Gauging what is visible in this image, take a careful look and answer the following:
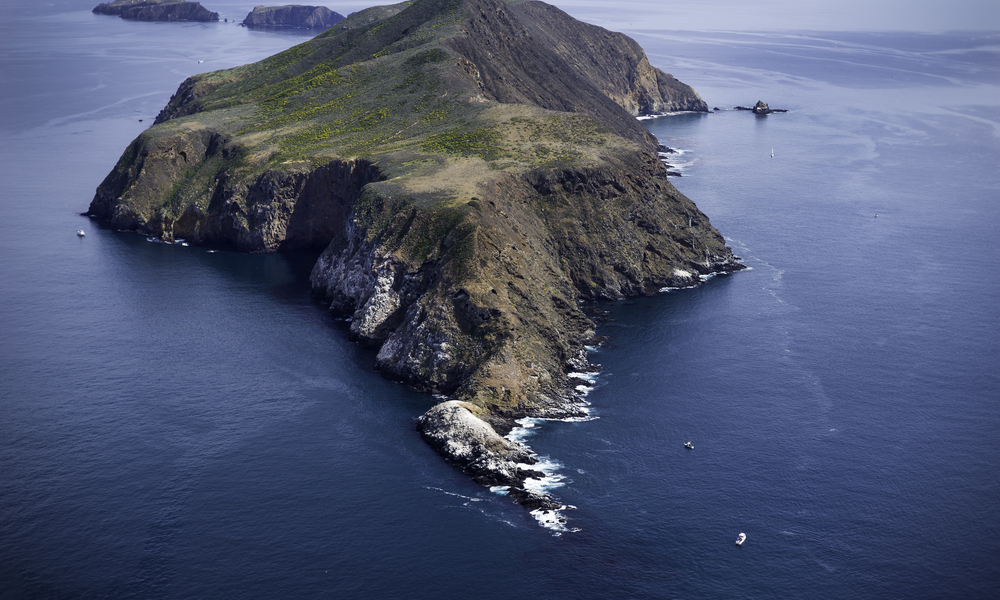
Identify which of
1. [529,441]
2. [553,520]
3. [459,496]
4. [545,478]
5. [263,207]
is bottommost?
[553,520]

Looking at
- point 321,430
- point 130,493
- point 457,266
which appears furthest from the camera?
point 457,266

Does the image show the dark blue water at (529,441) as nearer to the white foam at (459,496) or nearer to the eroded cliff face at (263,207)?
the white foam at (459,496)

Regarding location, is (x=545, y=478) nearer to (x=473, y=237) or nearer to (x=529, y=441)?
(x=529, y=441)

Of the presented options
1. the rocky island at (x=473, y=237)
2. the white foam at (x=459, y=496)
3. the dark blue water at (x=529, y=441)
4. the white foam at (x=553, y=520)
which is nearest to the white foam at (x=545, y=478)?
the rocky island at (x=473, y=237)

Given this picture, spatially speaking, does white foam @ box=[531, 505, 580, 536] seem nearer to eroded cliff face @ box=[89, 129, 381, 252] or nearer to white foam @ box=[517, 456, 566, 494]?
white foam @ box=[517, 456, 566, 494]

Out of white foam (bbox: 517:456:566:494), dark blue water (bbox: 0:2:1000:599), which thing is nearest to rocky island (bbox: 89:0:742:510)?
white foam (bbox: 517:456:566:494)

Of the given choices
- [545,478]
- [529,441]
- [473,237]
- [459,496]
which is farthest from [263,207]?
[545,478]

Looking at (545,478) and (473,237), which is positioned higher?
(473,237)

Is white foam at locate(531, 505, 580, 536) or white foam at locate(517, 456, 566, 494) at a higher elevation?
white foam at locate(517, 456, 566, 494)

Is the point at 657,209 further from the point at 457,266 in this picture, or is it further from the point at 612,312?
the point at 457,266

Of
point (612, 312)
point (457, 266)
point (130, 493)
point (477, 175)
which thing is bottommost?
point (130, 493)

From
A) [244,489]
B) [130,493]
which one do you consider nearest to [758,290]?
[244,489]
